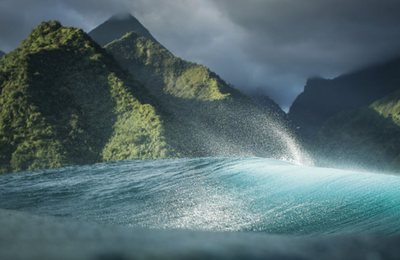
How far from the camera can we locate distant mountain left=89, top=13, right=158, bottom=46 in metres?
90.2

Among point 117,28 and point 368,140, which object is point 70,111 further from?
point 117,28

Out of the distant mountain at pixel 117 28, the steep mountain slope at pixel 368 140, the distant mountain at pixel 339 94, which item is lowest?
the steep mountain slope at pixel 368 140

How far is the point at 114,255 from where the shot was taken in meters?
2.27

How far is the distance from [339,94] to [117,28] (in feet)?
349

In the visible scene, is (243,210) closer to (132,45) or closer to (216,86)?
(216,86)

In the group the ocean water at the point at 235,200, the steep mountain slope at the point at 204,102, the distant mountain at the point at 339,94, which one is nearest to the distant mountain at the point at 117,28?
the steep mountain slope at the point at 204,102

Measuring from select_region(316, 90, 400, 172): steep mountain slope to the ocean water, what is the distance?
5097 cm

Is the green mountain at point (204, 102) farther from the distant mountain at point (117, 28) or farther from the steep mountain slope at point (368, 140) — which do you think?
the distant mountain at point (117, 28)

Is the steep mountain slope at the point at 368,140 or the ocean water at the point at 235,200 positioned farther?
the steep mountain slope at the point at 368,140

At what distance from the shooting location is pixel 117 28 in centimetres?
9456

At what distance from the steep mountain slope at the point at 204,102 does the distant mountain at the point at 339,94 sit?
78.0 metres

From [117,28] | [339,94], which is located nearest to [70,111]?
[117,28]

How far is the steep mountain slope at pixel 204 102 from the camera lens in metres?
35.6

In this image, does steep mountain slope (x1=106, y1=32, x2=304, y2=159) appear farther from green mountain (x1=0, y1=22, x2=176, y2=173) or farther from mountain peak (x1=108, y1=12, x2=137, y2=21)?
mountain peak (x1=108, y1=12, x2=137, y2=21)
